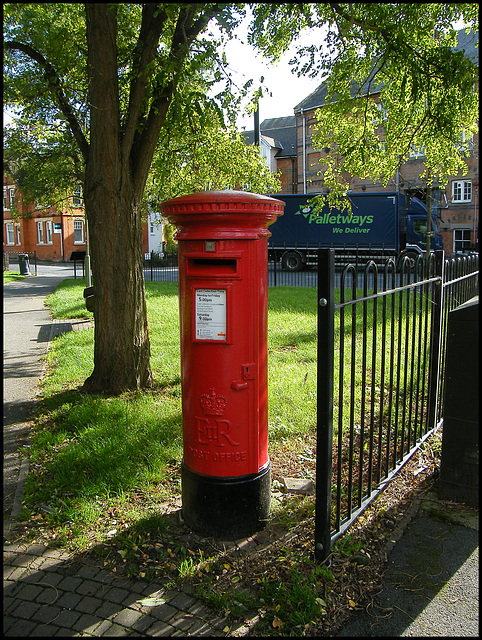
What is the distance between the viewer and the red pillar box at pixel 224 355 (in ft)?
9.83

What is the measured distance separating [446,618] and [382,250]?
901 inches

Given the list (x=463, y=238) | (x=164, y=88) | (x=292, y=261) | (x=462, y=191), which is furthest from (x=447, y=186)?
(x=164, y=88)

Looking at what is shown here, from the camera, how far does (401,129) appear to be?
689cm

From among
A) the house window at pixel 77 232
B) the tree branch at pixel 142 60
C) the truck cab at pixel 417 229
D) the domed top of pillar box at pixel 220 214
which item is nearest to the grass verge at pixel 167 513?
the domed top of pillar box at pixel 220 214

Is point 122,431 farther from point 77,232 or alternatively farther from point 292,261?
point 77,232

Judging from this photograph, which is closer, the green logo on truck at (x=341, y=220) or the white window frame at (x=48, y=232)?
the green logo on truck at (x=341, y=220)

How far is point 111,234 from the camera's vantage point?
17.8ft

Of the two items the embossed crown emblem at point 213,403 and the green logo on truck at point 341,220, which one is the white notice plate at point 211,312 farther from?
the green logo on truck at point 341,220

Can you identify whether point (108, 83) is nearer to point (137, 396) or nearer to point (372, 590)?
point (137, 396)

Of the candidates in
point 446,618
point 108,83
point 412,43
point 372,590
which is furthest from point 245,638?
point 412,43

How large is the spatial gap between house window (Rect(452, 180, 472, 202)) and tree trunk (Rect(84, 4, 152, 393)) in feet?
102

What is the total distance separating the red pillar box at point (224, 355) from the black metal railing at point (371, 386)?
0.49 metres

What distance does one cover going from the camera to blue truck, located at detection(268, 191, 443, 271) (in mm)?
23766

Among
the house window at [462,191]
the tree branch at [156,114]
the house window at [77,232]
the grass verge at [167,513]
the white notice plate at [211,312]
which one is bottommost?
the grass verge at [167,513]
